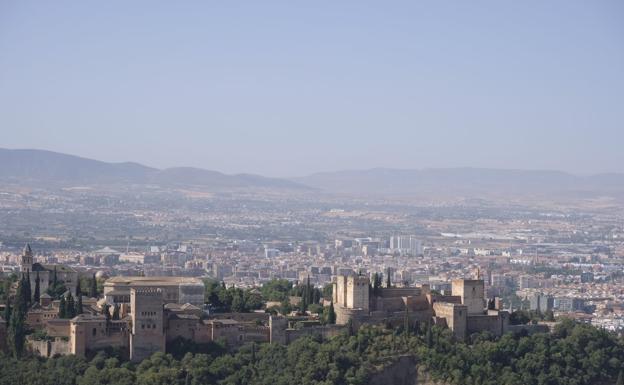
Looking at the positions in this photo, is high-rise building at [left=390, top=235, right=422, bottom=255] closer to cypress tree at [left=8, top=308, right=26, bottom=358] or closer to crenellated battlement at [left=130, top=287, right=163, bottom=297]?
crenellated battlement at [left=130, top=287, right=163, bottom=297]

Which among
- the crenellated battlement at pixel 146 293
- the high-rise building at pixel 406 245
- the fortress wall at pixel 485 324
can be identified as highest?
the crenellated battlement at pixel 146 293

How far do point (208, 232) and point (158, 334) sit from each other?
79.1 metres

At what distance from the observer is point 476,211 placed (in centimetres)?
16138

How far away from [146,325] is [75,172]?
145375 millimetres

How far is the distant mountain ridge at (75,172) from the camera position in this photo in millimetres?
171625

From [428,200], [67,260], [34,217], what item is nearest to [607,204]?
[428,200]

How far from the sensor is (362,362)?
3947 centimetres

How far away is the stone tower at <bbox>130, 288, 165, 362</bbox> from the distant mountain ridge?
12626cm

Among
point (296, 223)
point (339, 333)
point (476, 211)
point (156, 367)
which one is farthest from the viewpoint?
point (476, 211)

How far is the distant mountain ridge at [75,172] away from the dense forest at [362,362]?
125513 millimetres

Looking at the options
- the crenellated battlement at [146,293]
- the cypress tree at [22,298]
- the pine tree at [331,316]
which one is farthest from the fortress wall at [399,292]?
the cypress tree at [22,298]

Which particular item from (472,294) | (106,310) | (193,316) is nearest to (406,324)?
(472,294)

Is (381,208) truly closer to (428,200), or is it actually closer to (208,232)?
(428,200)

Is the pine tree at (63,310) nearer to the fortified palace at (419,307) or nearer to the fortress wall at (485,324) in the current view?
the fortified palace at (419,307)
